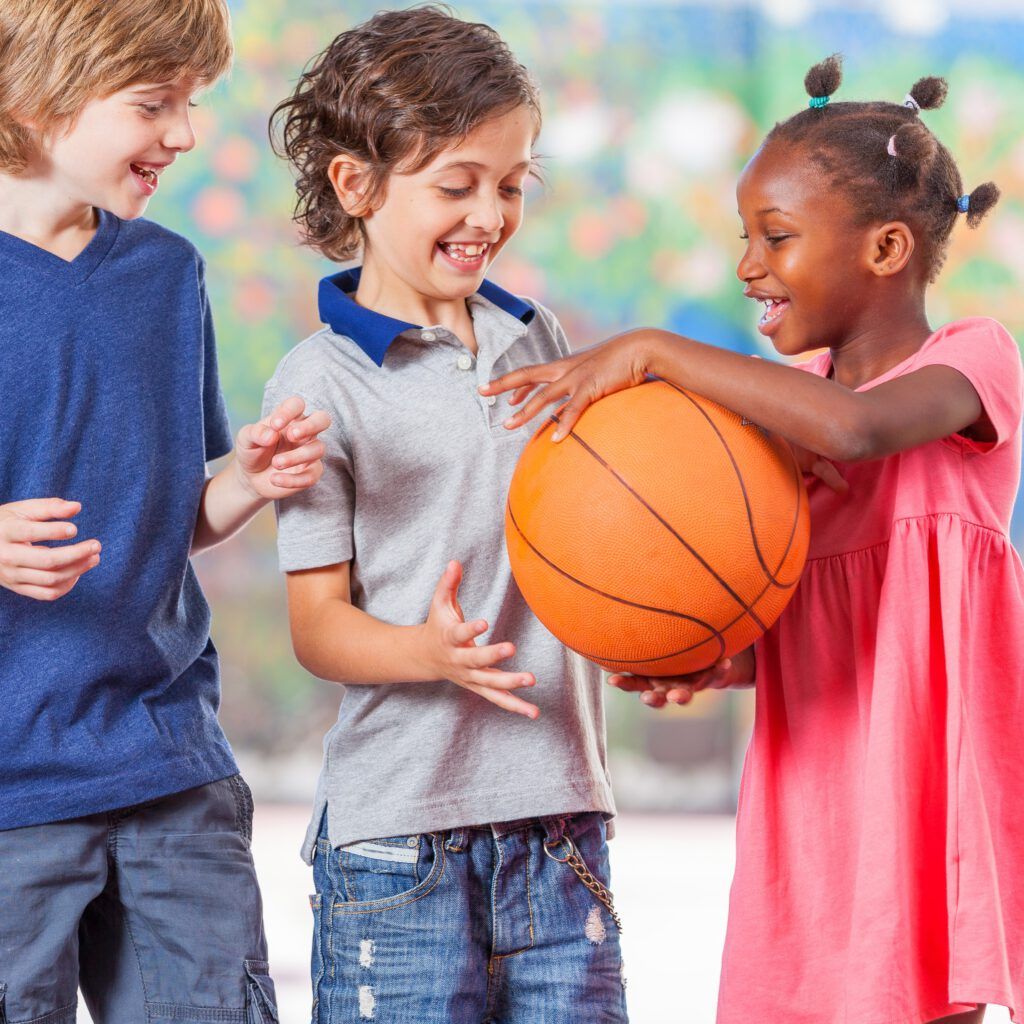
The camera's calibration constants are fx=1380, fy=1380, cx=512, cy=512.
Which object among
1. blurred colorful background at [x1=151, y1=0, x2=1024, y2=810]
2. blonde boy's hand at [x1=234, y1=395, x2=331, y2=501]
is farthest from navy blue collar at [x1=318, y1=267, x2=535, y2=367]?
blurred colorful background at [x1=151, y1=0, x2=1024, y2=810]

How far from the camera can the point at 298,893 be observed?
3.76 m

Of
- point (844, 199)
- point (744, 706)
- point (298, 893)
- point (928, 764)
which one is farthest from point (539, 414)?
point (744, 706)

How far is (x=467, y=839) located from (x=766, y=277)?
2.30 feet

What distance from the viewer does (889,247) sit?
1.51 metres

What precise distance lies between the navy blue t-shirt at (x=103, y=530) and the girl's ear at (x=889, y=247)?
0.79 metres

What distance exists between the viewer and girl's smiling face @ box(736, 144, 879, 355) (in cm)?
150

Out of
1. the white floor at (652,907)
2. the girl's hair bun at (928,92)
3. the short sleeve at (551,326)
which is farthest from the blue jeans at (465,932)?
the white floor at (652,907)

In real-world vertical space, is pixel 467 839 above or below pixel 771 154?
below

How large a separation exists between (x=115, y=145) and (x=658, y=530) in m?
0.74

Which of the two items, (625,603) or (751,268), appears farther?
(751,268)

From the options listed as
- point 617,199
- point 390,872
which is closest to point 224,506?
point 390,872

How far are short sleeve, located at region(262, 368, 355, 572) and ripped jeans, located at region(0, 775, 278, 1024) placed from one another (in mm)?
298

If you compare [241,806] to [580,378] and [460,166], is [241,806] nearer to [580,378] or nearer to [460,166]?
[580,378]

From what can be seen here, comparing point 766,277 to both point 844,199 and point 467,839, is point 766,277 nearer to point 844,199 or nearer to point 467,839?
point 844,199
